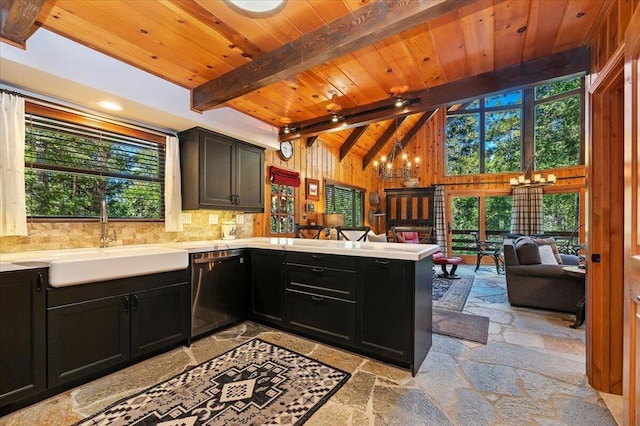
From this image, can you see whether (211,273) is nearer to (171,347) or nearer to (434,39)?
(171,347)

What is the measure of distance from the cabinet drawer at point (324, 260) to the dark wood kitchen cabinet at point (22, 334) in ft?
6.21

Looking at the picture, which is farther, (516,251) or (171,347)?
(516,251)

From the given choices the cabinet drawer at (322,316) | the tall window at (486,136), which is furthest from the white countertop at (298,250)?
the tall window at (486,136)

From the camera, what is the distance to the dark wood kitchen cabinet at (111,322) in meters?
1.97

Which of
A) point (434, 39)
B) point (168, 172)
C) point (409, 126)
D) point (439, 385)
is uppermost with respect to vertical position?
point (409, 126)

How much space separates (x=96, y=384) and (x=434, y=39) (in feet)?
12.2

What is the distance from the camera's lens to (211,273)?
295 cm

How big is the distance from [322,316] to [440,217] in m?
5.99

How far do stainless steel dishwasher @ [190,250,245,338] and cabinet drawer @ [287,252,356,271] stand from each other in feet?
2.30

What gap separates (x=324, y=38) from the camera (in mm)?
2029

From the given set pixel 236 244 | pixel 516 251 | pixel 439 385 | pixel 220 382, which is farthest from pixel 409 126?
pixel 220 382

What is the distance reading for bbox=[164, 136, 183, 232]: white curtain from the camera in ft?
10.4

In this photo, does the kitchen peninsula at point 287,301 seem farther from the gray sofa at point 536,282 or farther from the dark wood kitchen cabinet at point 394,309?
the gray sofa at point 536,282

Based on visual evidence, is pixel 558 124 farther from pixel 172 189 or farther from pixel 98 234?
pixel 98 234
